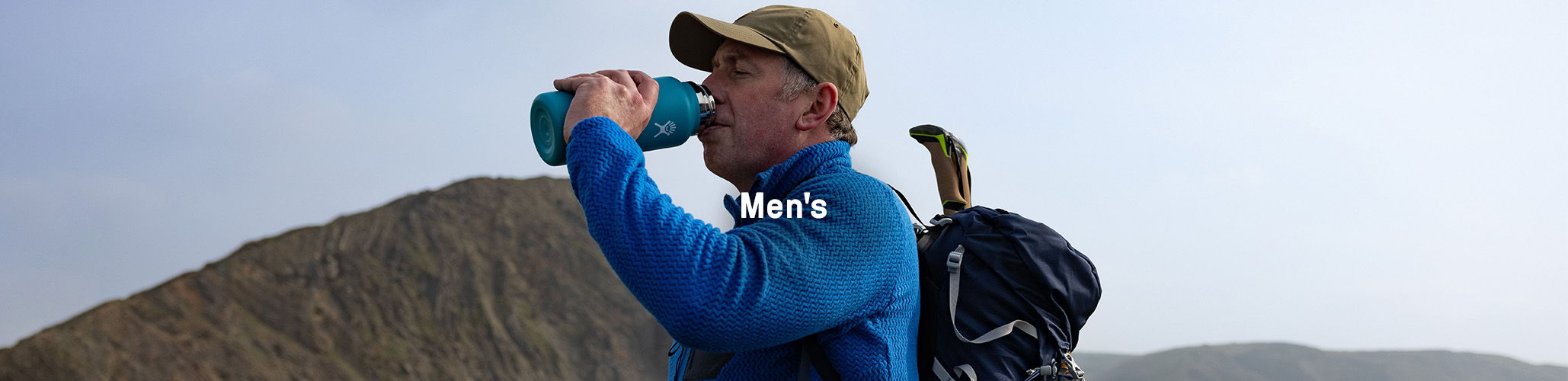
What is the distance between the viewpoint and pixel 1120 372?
22484mm

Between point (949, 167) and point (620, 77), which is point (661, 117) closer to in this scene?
point (620, 77)

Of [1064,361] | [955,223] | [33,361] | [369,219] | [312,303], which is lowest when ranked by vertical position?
[33,361]

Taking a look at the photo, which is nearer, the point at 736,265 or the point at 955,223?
the point at 736,265

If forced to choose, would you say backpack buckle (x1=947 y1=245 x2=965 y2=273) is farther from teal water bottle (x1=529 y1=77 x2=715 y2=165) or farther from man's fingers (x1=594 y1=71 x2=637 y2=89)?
man's fingers (x1=594 y1=71 x2=637 y2=89)

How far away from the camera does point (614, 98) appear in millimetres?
1822

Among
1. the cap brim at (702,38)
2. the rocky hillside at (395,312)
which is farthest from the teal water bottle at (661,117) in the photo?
the rocky hillside at (395,312)

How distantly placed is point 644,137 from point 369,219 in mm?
25403

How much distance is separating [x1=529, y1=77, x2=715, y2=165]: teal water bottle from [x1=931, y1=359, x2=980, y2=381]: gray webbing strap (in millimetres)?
725

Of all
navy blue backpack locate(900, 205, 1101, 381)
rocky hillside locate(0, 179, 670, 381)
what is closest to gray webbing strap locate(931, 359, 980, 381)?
navy blue backpack locate(900, 205, 1101, 381)

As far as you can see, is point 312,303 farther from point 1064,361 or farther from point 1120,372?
point 1064,361

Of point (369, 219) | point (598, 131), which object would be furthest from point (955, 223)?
point (369, 219)

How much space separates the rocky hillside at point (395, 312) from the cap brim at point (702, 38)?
855 inches

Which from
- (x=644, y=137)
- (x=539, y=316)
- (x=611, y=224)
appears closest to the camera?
(x=611, y=224)

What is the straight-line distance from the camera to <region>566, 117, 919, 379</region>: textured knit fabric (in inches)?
62.1
